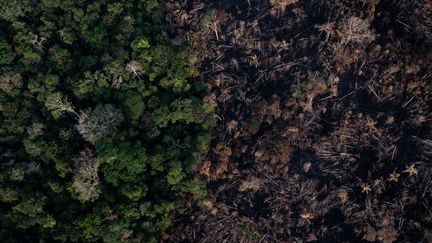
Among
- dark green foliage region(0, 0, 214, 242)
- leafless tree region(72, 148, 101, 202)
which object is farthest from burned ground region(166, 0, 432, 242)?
leafless tree region(72, 148, 101, 202)

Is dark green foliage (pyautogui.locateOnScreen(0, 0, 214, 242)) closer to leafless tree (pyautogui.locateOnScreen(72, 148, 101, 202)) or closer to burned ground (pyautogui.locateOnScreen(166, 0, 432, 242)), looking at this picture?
leafless tree (pyautogui.locateOnScreen(72, 148, 101, 202))

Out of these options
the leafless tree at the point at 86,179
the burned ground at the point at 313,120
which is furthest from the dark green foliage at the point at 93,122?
the burned ground at the point at 313,120

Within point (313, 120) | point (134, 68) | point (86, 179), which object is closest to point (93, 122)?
point (86, 179)

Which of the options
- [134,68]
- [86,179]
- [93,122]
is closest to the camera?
[86,179]

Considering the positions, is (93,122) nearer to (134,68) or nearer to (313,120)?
(134,68)

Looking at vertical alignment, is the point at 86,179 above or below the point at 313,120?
below

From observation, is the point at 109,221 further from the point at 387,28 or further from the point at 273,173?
the point at 387,28
